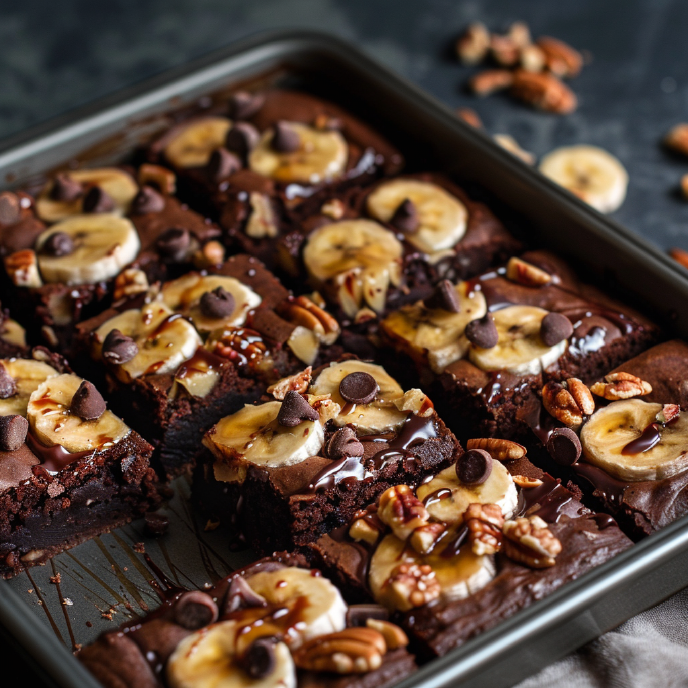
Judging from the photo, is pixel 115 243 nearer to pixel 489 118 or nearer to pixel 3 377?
pixel 3 377

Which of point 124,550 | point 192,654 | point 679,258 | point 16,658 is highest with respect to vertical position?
point 679,258

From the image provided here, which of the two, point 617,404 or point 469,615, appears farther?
point 617,404

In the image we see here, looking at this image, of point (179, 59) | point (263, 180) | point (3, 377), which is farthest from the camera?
point (179, 59)

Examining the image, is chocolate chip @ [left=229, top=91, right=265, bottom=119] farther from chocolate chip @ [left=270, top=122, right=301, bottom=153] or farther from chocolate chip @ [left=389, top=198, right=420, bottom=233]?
chocolate chip @ [left=389, top=198, right=420, bottom=233]

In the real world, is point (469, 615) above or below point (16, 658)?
above

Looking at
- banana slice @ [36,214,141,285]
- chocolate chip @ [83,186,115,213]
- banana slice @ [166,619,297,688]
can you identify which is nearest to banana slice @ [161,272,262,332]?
banana slice @ [36,214,141,285]

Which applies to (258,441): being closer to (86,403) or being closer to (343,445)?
(343,445)

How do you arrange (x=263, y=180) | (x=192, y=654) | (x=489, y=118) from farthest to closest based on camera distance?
(x=489, y=118) < (x=263, y=180) < (x=192, y=654)

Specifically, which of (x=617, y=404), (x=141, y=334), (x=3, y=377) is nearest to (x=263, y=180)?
(x=141, y=334)
